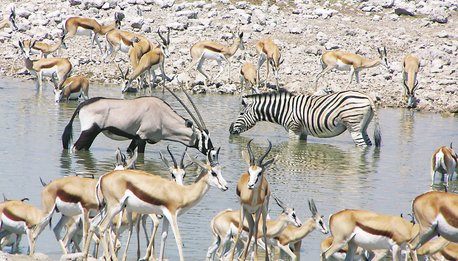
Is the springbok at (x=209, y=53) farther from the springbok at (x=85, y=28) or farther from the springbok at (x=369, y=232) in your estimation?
the springbok at (x=369, y=232)

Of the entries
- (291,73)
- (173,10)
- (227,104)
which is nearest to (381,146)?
(227,104)

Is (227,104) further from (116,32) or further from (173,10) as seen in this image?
(173,10)

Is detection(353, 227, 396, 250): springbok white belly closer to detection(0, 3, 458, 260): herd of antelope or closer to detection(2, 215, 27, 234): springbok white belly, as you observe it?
detection(0, 3, 458, 260): herd of antelope

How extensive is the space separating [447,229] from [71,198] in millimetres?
3011

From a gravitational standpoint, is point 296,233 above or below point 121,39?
below

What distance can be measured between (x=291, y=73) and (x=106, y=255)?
16.1 m

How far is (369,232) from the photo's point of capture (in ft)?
28.9

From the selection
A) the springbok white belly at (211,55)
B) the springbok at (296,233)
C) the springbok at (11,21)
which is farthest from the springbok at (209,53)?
the springbok at (296,233)

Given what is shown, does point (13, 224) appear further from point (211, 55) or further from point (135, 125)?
point (211, 55)

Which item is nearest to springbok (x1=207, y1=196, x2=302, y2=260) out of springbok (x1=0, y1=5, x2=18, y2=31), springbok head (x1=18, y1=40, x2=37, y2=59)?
springbok head (x1=18, y1=40, x2=37, y2=59)

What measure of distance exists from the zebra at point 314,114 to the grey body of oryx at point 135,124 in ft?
10.5

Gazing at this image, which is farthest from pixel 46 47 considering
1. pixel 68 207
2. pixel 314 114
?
pixel 68 207

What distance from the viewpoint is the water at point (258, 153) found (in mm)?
11711

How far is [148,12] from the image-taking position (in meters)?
27.8
